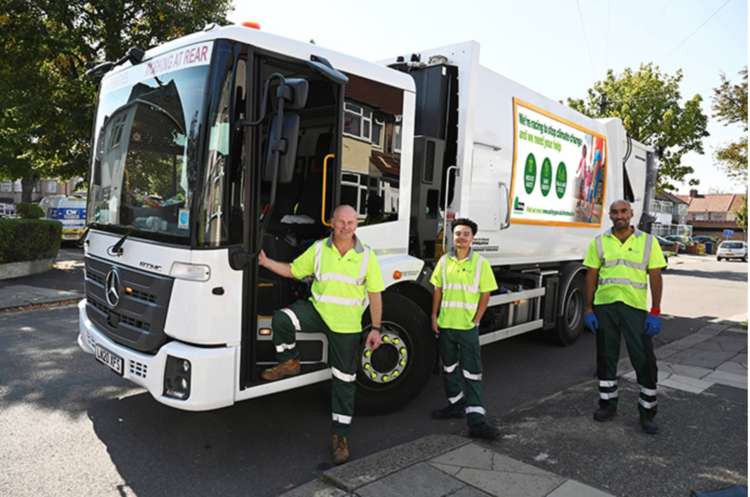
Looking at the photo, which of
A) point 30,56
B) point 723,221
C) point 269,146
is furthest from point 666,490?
point 723,221

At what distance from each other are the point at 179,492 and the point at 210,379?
66cm

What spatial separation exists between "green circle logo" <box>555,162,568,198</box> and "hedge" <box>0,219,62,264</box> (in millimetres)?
10121

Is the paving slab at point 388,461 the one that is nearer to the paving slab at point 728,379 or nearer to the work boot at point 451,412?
the work boot at point 451,412

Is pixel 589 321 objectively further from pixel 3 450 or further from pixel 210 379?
pixel 3 450

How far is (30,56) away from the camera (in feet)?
43.7

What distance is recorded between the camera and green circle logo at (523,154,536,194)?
5.83 m

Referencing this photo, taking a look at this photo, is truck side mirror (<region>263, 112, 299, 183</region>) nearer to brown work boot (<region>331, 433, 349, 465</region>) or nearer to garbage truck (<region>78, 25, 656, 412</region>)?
garbage truck (<region>78, 25, 656, 412</region>)

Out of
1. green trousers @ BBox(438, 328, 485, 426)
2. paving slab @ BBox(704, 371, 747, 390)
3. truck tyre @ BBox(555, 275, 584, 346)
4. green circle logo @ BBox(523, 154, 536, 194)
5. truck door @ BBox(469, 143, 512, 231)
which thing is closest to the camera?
green trousers @ BBox(438, 328, 485, 426)

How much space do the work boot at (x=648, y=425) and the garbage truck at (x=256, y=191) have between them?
1.63 metres

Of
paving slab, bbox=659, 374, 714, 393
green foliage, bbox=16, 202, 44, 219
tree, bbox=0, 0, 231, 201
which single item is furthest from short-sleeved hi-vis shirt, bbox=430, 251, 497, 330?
tree, bbox=0, 0, 231, 201

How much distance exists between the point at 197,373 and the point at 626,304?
3227 mm

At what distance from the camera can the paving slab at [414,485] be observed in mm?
3062

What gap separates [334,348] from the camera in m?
3.56

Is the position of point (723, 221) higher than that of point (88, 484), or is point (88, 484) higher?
point (723, 221)
